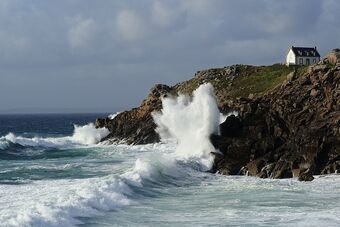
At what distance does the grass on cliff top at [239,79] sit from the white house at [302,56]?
509 centimetres

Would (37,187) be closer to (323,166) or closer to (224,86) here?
(323,166)

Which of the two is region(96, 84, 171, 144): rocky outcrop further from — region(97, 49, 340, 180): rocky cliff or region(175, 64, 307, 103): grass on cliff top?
region(97, 49, 340, 180): rocky cliff

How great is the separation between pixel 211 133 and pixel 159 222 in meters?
19.9

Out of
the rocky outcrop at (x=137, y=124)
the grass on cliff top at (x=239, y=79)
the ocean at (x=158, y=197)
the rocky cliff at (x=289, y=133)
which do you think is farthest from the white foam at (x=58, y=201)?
the grass on cliff top at (x=239, y=79)

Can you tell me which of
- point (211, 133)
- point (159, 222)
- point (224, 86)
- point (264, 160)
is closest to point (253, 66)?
point (224, 86)

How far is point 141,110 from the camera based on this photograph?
68625 mm

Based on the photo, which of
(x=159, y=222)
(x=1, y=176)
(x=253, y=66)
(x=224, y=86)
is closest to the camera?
(x=159, y=222)

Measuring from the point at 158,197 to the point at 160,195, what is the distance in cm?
58

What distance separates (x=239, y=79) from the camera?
78.5 m

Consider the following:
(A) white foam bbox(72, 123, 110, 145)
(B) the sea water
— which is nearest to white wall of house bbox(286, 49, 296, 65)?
(A) white foam bbox(72, 123, 110, 145)

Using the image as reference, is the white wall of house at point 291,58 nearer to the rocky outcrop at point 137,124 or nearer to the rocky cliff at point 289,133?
the rocky outcrop at point 137,124

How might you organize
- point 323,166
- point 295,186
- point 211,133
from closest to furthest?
1. point 295,186
2. point 323,166
3. point 211,133

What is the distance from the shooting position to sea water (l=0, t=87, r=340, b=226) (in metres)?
23.2

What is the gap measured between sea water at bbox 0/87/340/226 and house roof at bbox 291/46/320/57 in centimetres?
4735
